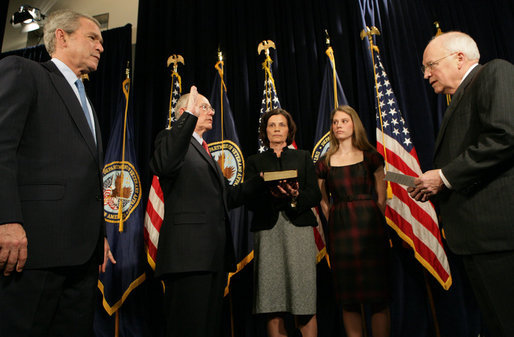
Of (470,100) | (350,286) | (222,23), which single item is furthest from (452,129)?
(222,23)

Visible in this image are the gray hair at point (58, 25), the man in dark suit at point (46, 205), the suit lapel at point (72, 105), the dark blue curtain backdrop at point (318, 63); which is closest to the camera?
the man in dark suit at point (46, 205)

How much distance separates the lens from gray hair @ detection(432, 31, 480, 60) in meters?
1.76

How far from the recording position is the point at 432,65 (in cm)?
184

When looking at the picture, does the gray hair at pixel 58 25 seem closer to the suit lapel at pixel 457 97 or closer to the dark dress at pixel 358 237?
the suit lapel at pixel 457 97

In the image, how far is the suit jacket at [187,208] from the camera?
175 centimetres

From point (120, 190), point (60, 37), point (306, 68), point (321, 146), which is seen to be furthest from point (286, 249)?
point (306, 68)

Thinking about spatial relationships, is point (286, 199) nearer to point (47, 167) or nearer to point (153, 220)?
point (47, 167)

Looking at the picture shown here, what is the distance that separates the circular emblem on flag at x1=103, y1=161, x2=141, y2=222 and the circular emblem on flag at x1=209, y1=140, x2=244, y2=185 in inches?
36.1

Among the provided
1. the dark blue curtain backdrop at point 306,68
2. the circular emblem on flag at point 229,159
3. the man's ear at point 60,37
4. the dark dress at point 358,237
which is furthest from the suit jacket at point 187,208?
the dark blue curtain backdrop at point 306,68

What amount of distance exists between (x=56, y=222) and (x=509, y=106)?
5.66ft

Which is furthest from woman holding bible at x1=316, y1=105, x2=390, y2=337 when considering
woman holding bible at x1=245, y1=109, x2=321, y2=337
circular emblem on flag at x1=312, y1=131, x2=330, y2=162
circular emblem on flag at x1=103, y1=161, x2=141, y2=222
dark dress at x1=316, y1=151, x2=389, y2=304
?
circular emblem on flag at x1=103, y1=161, x2=141, y2=222

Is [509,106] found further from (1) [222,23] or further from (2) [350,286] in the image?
(1) [222,23]

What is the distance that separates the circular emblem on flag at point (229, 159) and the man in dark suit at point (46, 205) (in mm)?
2109

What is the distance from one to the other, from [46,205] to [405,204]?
2.71 metres
